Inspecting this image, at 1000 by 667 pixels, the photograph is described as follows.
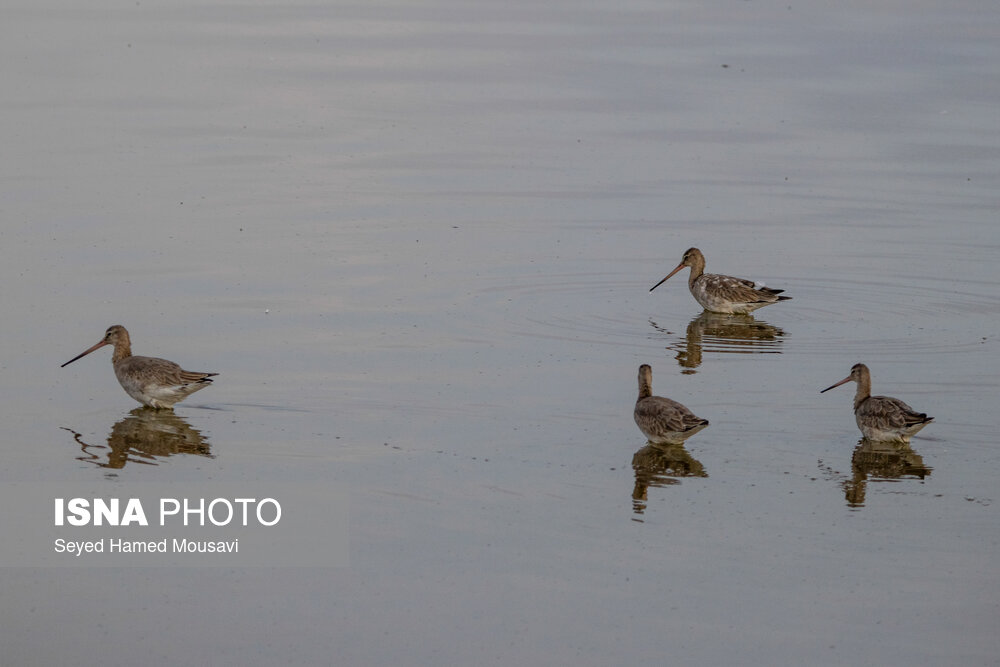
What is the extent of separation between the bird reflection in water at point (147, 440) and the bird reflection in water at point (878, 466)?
4614 mm

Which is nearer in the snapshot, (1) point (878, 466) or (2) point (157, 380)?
(1) point (878, 466)

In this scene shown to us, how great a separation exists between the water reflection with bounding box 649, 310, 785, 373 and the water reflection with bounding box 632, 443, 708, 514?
98.9 inches

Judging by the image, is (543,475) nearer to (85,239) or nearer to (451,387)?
(451,387)

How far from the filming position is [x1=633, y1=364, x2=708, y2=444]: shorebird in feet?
39.7

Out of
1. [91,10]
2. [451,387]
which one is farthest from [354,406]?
[91,10]

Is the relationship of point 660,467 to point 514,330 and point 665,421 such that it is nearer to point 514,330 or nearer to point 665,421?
point 665,421

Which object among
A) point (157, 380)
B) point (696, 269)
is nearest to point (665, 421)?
point (157, 380)

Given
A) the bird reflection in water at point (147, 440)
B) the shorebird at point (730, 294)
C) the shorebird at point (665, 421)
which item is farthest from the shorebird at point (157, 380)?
the shorebird at point (730, 294)

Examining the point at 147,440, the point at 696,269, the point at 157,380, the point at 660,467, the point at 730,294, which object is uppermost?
the point at 696,269

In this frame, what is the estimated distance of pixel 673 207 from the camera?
69.5 ft

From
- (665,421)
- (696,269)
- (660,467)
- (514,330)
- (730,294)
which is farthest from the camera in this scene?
(696,269)

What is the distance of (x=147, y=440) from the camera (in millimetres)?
12555

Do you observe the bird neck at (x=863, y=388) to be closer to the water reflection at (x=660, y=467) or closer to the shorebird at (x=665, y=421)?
the shorebird at (x=665, y=421)

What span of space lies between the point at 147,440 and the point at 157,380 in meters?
0.67
